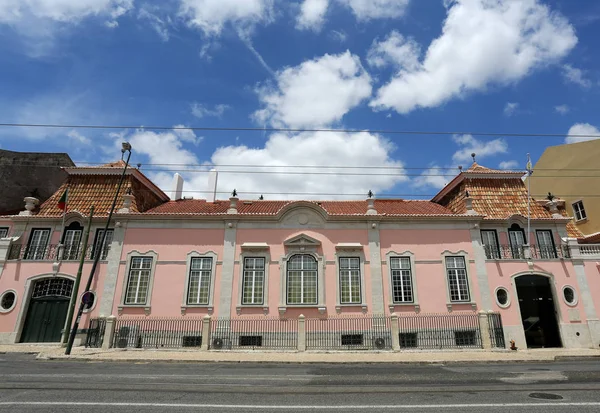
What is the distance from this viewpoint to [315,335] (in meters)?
17.6

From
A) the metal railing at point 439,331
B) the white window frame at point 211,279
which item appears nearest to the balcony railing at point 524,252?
the metal railing at point 439,331

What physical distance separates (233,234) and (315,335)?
7.13 meters

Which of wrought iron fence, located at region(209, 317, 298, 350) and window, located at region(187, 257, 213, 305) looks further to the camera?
window, located at region(187, 257, 213, 305)

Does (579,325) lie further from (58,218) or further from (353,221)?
(58,218)

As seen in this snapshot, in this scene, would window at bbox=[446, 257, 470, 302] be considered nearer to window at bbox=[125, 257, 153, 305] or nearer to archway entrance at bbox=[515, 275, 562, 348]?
archway entrance at bbox=[515, 275, 562, 348]

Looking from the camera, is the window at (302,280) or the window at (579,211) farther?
the window at (579,211)

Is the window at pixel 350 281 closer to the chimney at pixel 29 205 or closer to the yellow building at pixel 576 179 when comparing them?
the chimney at pixel 29 205

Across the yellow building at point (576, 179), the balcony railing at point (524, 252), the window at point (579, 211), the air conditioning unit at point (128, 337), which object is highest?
the yellow building at point (576, 179)

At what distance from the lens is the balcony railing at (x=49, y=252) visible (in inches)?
760

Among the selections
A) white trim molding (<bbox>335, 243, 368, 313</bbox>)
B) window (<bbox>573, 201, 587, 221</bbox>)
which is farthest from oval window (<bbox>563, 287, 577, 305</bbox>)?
white trim molding (<bbox>335, 243, 368, 313</bbox>)

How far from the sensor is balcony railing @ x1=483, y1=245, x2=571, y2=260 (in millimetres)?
19875

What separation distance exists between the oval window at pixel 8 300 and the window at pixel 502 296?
1041 inches

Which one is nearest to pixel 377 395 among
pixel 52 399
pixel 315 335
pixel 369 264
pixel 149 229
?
pixel 52 399

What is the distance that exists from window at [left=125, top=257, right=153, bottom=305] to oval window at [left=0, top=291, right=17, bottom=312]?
20.3 feet
